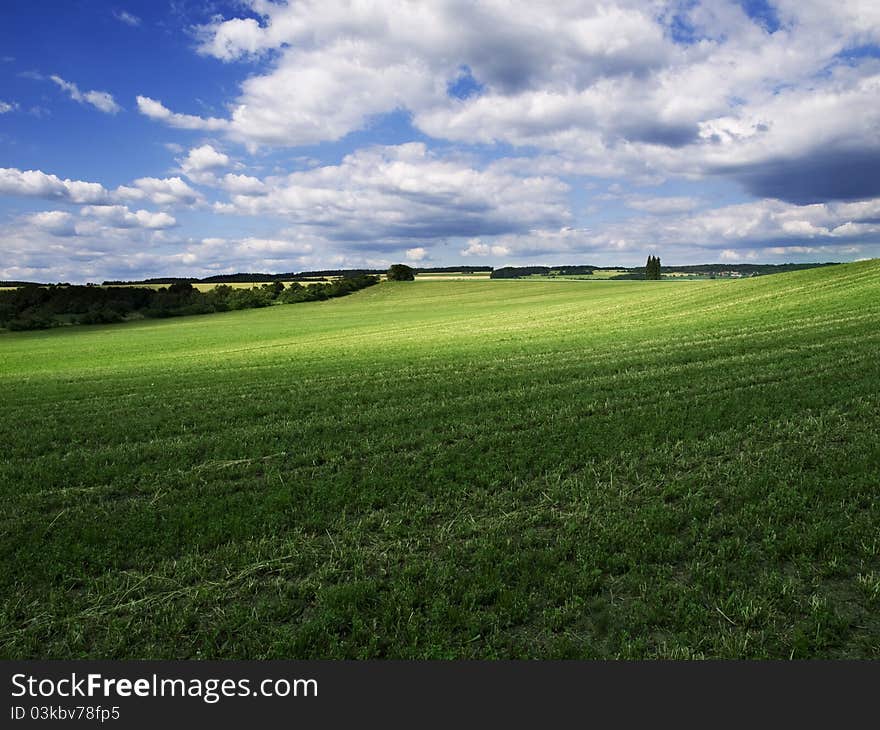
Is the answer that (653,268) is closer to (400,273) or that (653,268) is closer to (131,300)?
(400,273)

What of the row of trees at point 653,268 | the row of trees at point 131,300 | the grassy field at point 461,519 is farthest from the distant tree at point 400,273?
the grassy field at point 461,519

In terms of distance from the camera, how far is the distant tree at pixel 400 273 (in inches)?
4815

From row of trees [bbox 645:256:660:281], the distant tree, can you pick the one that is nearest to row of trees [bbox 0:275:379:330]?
the distant tree

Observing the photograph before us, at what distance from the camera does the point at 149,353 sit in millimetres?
39312

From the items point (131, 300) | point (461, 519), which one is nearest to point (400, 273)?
point (131, 300)

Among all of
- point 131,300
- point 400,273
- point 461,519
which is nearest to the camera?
point 461,519

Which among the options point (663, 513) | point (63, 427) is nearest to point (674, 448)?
point (663, 513)

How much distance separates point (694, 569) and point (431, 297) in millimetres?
88361

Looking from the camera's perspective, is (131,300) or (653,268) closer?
(131,300)

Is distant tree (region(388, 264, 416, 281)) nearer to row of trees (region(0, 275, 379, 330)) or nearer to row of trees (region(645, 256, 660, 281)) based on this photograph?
row of trees (region(0, 275, 379, 330))

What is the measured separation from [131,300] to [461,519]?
104758 mm

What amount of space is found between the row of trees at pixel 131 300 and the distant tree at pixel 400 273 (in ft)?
38.7

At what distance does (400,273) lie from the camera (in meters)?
122

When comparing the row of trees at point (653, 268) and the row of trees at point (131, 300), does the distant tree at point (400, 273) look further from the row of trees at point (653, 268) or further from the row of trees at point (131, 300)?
the row of trees at point (653, 268)
